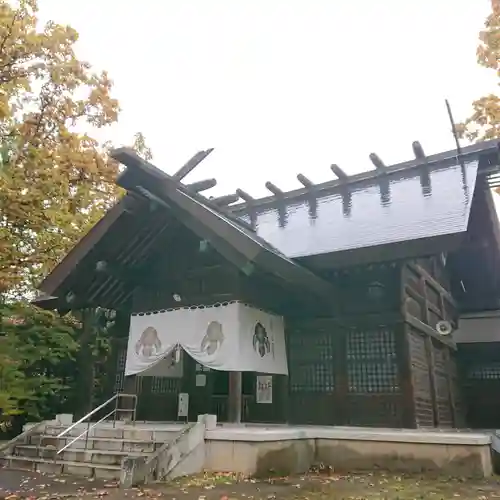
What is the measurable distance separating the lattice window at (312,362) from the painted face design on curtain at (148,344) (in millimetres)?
2846

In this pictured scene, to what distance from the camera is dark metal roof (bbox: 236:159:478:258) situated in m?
9.05

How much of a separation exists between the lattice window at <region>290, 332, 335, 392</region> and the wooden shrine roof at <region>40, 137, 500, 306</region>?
1.34 m

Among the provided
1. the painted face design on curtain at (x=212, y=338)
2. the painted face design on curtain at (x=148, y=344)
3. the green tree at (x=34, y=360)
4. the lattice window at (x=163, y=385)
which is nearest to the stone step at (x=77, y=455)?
the green tree at (x=34, y=360)

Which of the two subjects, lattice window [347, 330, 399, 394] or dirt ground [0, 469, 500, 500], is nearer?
dirt ground [0, 469, 500, 500]

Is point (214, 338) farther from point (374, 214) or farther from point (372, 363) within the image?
point (374, 214)

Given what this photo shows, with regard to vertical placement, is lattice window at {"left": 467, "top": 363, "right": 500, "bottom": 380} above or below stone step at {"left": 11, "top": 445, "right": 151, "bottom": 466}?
above

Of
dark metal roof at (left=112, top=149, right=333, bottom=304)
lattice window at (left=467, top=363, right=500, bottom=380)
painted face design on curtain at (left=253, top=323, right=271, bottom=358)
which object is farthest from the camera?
lattice window at (left=467, top=363, right=500, bottom=380)

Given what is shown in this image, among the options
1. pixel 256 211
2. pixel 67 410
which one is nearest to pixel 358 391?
pixel 256 211

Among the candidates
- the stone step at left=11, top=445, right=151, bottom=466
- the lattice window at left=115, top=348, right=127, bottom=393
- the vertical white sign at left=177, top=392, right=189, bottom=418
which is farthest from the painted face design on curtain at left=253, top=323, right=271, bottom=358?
the lattice window at left=115, top=348, right=127, bottom=393

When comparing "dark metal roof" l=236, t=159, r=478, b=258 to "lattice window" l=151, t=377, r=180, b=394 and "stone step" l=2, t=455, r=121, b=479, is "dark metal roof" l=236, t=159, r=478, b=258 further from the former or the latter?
"stone step" l=2, t=455, r=121, b=479

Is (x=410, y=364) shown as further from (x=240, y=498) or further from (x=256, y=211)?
(x=256, y=211)

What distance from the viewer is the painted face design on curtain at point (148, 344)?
10.2 m

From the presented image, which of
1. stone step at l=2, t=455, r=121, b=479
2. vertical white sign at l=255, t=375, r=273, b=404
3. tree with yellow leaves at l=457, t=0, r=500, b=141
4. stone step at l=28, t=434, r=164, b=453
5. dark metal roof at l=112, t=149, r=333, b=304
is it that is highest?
tree with yellow leaves at l=457, t=0, r=500, b=141

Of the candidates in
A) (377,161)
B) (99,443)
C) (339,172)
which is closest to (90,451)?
(99,443)
